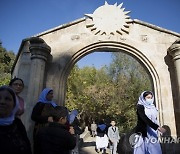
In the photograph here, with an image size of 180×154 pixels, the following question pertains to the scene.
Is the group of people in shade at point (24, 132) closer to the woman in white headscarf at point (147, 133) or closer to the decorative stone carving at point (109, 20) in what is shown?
the woman in white headscarf at point (147, 133)

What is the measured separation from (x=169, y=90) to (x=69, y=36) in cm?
383

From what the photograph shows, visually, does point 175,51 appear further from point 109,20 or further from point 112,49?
point 109,20

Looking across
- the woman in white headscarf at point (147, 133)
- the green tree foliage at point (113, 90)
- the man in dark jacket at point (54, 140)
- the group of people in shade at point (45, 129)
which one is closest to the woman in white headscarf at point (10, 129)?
the group of people in shade at point (45, 129)

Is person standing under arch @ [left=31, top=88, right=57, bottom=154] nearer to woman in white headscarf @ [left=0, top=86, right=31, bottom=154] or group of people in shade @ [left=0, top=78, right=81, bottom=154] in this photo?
group of people in shade @ [left=0, top=78, right=81, bottom=154]

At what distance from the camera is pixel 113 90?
19.3 meters

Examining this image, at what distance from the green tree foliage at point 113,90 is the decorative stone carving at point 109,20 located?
9984mm

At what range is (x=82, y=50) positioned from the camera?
7062mm

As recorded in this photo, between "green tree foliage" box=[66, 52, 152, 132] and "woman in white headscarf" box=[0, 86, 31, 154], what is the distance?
14391 millimetres

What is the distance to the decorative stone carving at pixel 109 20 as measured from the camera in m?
7.19

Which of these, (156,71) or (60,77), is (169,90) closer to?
(156,71)

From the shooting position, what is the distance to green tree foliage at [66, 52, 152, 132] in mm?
16859

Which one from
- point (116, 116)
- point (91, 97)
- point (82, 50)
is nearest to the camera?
point (82, 50)

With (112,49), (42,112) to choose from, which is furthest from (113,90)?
(42,112)

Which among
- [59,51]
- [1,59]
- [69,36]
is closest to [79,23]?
[69,36]
